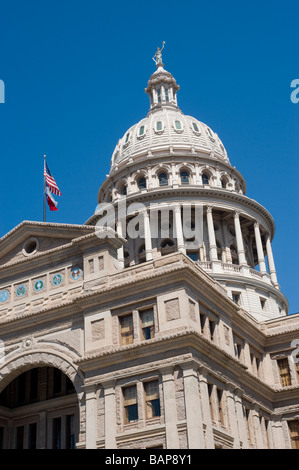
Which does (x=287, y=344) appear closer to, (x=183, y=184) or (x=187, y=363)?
(x=187, y=363)

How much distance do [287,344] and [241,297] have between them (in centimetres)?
2384

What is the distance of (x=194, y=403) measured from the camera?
1406 inches

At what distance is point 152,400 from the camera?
37.6 meters

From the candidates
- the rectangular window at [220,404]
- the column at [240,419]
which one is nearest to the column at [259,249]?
the column at [240,419]

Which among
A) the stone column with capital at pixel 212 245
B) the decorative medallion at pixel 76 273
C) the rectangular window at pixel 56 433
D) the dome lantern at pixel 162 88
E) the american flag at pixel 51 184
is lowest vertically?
the rectangular window at pixel 56 433

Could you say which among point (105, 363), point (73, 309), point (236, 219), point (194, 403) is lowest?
point (194, 403)

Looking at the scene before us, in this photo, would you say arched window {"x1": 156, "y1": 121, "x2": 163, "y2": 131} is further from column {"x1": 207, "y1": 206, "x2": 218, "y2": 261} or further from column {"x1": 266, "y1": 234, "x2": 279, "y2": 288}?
column {"x1": 266, "y1": 234, "x2": 279, "y2": 288}

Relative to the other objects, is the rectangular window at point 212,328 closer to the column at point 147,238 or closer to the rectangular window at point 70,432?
the rectangular window at point 70,432

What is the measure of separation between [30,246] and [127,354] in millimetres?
12445

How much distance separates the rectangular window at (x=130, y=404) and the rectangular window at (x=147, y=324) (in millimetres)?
2946

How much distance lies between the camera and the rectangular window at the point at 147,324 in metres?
39.5

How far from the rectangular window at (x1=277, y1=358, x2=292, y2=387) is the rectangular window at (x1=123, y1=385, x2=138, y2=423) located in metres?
15.1

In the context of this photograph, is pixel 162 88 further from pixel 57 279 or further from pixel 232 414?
pixel 232 414
